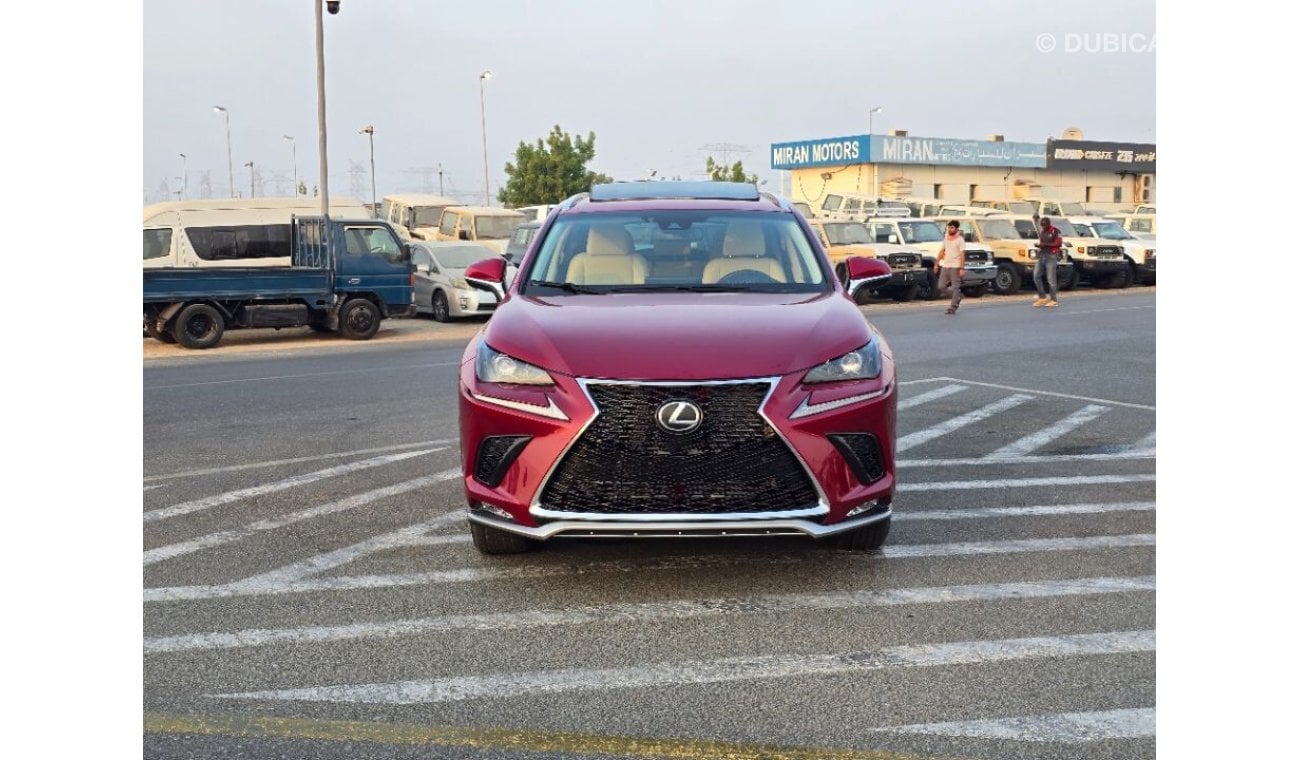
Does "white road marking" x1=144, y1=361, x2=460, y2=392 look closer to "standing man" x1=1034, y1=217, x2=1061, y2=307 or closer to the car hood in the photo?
the car hood

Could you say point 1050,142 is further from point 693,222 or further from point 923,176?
point 693,222

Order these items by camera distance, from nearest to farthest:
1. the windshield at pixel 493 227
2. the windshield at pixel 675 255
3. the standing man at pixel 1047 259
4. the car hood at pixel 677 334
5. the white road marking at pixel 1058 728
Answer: the white road marking at pixel 1058 728 < the car hood at pixel 677 334 < the windshield at pixel 675 255 < the standing man at pixel 1047 259 < the windshield at pixel 493 227

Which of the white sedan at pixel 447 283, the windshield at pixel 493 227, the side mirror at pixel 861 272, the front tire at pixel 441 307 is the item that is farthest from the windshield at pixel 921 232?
the side mirror at pixel 861 272

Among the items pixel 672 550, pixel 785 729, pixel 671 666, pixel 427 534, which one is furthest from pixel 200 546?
pixel 785 729

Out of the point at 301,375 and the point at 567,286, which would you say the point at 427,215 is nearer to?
the point at 301,375

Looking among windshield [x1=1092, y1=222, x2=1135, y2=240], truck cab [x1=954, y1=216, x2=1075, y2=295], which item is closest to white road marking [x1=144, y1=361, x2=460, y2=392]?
truck cab [x1=954, y1=216, x2=1075, y2=295]

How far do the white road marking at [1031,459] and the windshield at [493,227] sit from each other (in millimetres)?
24097

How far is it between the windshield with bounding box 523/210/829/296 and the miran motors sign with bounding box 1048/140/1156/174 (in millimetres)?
68568

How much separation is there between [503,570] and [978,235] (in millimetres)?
29064

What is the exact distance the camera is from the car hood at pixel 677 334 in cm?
555

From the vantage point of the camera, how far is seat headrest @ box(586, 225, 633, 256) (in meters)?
7.10

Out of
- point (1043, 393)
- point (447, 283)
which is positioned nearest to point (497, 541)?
point (1043, 393)

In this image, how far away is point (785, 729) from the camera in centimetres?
418

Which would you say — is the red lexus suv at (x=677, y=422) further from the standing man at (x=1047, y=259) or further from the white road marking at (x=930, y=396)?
the standing man at (x=1047, y=259)
